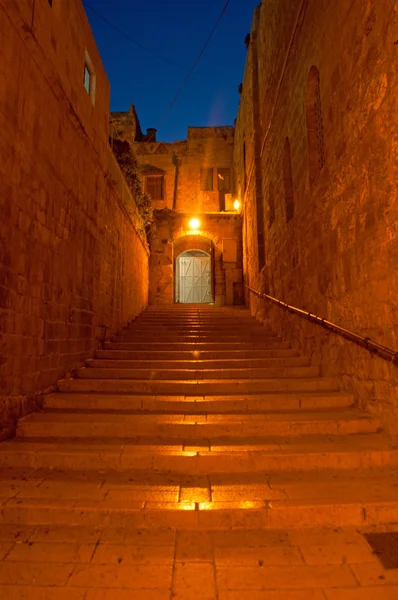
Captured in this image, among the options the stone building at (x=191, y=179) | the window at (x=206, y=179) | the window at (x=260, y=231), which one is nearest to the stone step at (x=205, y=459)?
the window at (x=260, y=231)

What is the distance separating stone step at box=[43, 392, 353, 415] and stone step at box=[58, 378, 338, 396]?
357 millimetres

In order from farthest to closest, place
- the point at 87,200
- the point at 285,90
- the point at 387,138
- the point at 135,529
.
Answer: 1. the point at 285,90
2. the point at 87,200
3. the point at 387,138
4. the point at 135,529

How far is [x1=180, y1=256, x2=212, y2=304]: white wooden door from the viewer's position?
Answer: 17953 mm

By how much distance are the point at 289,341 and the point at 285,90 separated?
5490 millimetres

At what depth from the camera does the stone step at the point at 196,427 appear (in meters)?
3.70

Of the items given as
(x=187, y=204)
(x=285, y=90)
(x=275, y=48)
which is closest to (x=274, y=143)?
(x=285, y=90)

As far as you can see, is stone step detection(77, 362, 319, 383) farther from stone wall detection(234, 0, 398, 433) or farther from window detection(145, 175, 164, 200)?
window detection(145, 175, 164, 200)

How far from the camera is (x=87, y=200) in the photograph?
221 inches

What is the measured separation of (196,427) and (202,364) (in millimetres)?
1981

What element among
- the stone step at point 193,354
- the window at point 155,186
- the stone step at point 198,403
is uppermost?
the window at point 155,186

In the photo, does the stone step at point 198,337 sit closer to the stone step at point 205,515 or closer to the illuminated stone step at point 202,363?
the illuminated stone step at point 202,363

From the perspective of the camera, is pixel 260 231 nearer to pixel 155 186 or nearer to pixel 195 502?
pixel 195 502

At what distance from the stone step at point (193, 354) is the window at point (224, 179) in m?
13.9

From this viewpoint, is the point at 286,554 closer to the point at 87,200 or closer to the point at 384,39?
the point at 384,39
